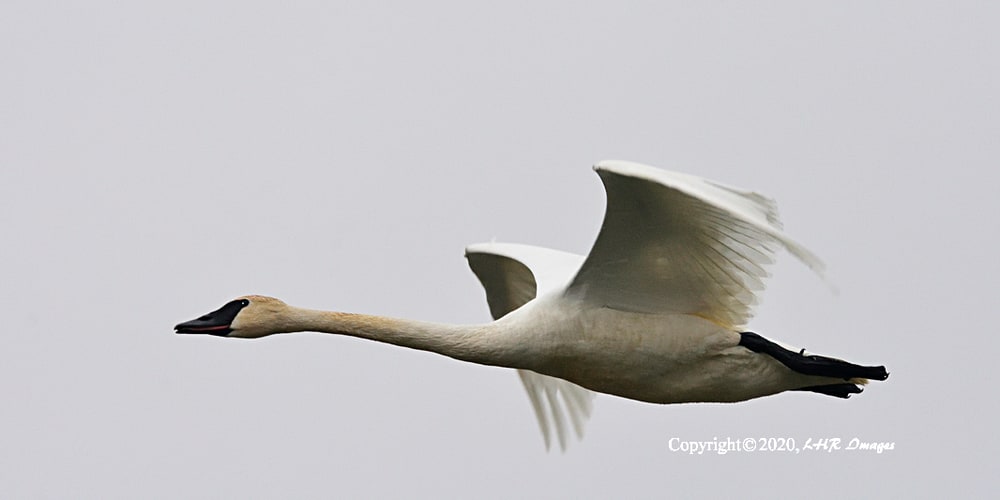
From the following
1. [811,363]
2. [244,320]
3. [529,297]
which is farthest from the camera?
[529,297]

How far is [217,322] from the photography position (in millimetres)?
15094

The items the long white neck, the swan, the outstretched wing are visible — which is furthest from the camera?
the outstretched wing

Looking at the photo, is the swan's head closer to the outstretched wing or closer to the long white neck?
the long white neck

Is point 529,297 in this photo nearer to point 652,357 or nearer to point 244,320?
point 652,357

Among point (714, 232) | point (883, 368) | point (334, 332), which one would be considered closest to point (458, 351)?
point (334, 332)

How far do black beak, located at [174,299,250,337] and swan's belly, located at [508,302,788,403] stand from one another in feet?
7.46

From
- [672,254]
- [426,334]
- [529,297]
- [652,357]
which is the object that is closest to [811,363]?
[652,357]

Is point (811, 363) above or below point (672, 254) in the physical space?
below

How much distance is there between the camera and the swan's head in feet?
49.5

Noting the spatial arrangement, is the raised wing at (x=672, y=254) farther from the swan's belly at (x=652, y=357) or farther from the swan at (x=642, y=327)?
the swan's belly at (x=652, y=357)

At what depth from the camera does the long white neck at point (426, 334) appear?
1502 cm

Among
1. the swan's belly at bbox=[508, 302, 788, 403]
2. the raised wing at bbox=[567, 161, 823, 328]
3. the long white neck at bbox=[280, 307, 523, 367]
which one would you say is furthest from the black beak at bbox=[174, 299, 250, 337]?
the raised wing at bbox=[567, 161, 823, 328]

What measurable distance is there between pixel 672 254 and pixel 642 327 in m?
0.65

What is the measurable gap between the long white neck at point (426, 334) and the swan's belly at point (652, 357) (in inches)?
12.0
